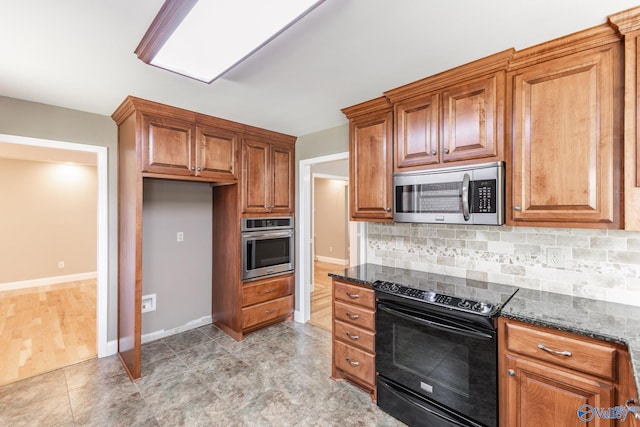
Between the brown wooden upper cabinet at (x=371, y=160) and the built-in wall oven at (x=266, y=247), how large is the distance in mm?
1247

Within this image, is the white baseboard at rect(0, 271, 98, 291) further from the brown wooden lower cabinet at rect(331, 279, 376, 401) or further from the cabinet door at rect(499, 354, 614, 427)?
the cabinet door at rect(499, 354, 614, 427)

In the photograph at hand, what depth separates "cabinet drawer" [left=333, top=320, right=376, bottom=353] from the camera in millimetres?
2328

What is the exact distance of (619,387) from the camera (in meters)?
1.33

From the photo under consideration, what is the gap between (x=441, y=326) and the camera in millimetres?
1871

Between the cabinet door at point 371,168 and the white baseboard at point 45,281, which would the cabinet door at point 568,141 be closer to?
the cabinet door at point 371,168

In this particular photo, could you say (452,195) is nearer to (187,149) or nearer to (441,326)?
(441,326)

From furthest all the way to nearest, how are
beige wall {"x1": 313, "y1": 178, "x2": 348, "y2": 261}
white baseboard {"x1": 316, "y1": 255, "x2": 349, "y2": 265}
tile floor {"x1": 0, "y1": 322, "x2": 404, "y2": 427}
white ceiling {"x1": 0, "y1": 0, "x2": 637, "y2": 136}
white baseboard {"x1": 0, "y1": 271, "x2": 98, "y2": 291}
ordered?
beige wall {"x1": 313, "y1": 178, "x2": 348, "y2": 261}, white baseboard {"x1": 316, "y1": 255, "x2": 349, "y2": 265}, white baseboard {"x1": 0, "y1": 271, "x2": 98, "y2": 291}, tile floor {"x1": 0, "y1": 322, "x2": 404, "y2": 427}, white ceiling {"x1": 0, "y1": 0, "x2": 637, "y2": 136}

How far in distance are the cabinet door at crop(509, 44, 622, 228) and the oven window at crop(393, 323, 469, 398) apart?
92 cm

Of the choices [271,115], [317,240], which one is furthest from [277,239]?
[317,240]

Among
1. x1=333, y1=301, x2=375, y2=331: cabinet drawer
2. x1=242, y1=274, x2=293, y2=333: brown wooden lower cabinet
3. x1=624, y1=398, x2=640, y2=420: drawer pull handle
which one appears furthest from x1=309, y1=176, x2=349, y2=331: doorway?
x1=624, y1=398, x2=640, y2=420: drawer pull handle

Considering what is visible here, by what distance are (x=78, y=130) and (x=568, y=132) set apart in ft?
13.0

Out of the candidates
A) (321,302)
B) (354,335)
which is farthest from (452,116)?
(321,302)

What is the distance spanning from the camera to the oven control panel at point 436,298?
1.73 m

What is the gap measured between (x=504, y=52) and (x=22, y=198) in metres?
7.51
